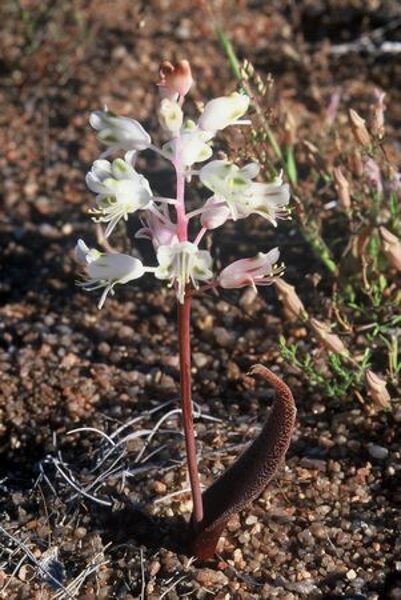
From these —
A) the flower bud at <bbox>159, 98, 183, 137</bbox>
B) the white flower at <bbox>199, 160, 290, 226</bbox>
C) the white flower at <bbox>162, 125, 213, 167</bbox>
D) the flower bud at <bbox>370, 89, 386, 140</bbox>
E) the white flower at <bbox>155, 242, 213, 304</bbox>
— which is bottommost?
the flower bud at <bbox>370, 89, 386, 140</bbox>

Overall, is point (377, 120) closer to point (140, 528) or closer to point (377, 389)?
point (377, 389)

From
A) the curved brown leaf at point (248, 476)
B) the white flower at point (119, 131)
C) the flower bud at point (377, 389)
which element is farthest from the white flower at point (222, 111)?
the flower bud at point (377, 389)

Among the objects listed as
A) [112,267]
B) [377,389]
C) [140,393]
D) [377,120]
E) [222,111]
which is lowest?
[140,393]

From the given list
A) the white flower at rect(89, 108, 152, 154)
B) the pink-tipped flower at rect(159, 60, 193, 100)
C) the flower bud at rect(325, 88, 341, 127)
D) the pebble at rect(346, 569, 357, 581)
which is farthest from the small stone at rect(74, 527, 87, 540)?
the flower bud at rect(325, 88, 341, 127)

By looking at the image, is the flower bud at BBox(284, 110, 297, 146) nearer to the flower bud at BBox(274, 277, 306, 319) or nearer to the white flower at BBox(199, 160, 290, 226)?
the flower bud at BBox(274, 277, 306, 319)

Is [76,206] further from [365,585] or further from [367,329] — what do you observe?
[365,585]

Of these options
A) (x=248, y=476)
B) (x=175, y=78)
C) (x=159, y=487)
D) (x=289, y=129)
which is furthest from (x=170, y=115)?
(x=289, y=129)
